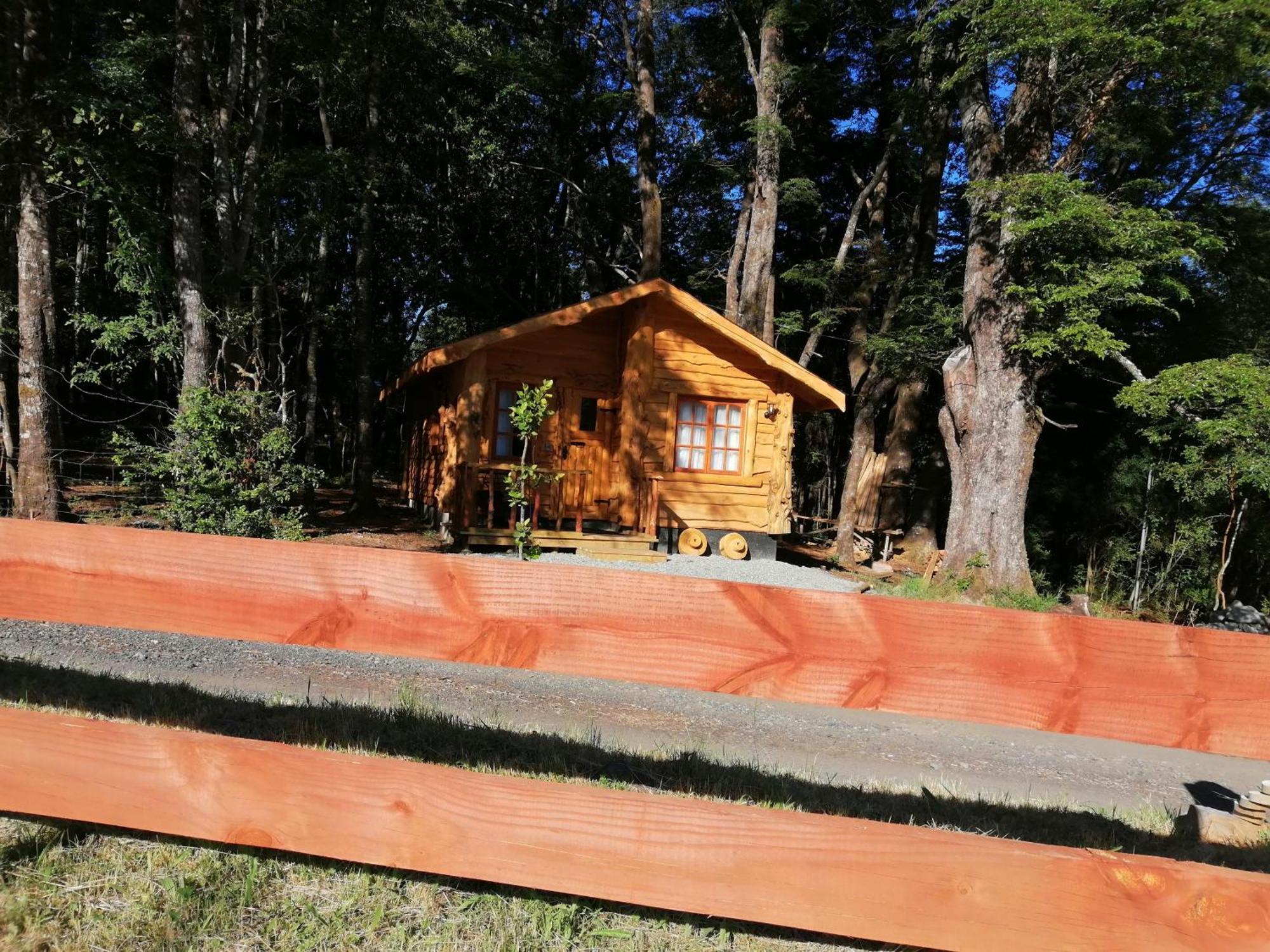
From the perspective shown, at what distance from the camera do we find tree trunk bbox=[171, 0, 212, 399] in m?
12.1

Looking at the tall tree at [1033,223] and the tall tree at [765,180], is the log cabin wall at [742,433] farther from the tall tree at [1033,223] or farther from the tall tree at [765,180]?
the tall tree at [765,180]

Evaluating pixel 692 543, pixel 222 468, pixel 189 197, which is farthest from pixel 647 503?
pixel 189 197

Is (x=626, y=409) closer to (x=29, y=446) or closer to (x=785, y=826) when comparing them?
(x=29, y=446)

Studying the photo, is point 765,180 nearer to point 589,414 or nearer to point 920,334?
point 920,334

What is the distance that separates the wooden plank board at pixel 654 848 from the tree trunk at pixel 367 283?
17.9 meters

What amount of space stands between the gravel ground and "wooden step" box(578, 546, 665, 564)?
0.14m

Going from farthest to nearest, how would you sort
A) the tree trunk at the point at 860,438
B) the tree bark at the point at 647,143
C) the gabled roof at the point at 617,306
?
the tree trunk at the point at 860,438 → the tree bark at the point at 647,143 → the gabled roof at the point at 617,306

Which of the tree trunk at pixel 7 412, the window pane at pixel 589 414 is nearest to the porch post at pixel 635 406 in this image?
the window pane at pixel 589 414

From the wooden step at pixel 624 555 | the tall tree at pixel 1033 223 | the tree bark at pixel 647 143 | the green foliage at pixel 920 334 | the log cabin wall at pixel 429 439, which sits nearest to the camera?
the tall tree at pixel 1033 223

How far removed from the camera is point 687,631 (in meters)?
1.95

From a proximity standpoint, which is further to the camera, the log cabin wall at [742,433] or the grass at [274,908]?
the log cabin wall at [742,433]

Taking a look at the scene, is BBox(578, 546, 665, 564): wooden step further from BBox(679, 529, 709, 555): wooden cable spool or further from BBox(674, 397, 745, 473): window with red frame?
BBox(674, 397, 745, 473): window with red frame

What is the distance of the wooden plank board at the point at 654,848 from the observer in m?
1.52

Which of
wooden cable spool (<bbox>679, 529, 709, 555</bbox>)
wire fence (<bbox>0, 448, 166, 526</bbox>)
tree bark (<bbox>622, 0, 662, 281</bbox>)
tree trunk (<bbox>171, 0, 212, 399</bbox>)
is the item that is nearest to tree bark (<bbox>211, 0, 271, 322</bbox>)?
tree trunk (<bbox>171, 0, 212, 399</bbox>)
